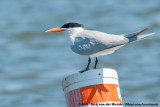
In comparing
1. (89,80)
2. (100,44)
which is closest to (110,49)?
(100,44)

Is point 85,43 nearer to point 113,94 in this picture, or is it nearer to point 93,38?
point 93,38

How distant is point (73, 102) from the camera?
11.7 feet

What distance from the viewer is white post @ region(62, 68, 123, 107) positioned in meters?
3.47

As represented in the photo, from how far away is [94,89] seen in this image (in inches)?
137

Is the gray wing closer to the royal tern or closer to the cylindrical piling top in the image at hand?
the royal tern

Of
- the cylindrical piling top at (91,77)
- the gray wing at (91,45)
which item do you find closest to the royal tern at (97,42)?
the gray wing at (91,45)

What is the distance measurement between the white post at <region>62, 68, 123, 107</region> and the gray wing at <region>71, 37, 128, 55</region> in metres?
0.68

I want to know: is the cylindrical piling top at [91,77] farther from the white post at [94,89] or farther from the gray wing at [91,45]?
the gray wing at [91,45]

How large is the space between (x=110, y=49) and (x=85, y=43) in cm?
31

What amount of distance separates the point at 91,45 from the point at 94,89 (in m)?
0.89

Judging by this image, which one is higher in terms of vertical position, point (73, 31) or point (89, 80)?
point (73, 31)

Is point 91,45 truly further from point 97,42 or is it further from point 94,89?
point 94,89

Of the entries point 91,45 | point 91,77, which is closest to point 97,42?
point 91,45

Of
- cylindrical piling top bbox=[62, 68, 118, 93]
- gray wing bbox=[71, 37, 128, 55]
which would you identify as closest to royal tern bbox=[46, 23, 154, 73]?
gray wing bbox=[71, 37, 128, 55]
